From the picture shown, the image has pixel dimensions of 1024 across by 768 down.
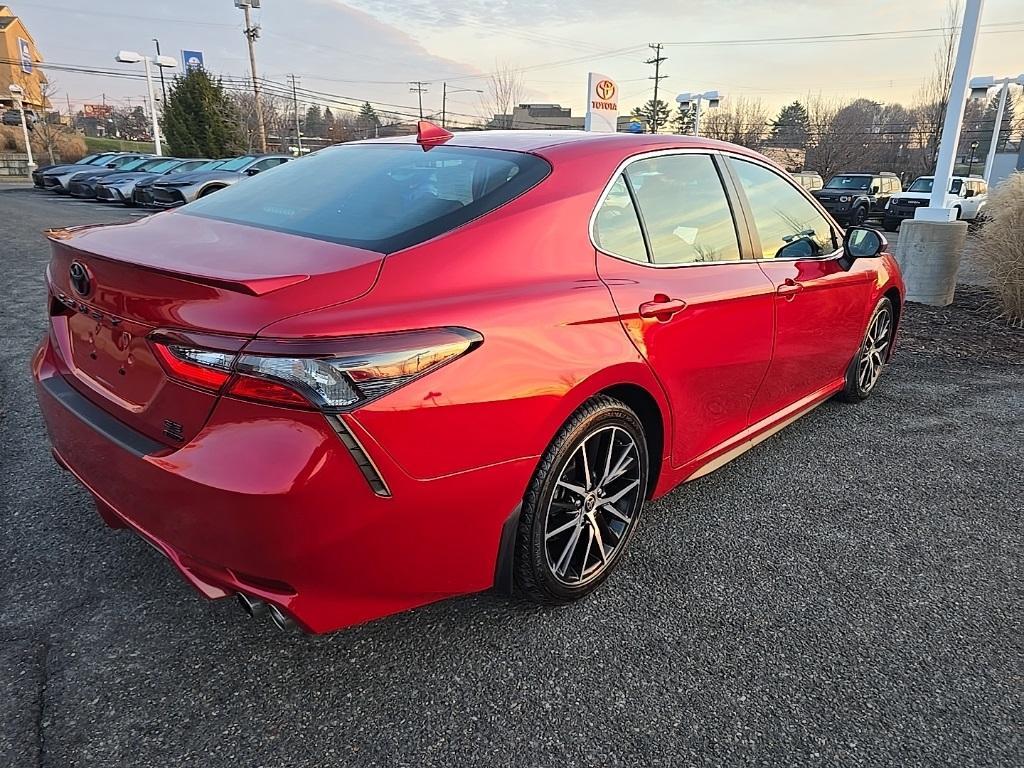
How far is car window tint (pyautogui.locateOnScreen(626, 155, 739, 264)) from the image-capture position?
8.93ft

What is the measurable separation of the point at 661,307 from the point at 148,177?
2293 centimetres

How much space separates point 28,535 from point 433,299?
2.17m

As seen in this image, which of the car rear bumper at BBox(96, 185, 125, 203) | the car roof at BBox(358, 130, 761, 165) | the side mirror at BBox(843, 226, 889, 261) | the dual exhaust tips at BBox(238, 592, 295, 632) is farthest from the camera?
the car rear bumper at BBox(96, 185, 125, 203)

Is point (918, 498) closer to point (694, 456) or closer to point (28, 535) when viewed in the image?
point (694, 456)

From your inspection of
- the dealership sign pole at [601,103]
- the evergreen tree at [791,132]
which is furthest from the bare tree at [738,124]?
the dealership sign pole at [601,103]

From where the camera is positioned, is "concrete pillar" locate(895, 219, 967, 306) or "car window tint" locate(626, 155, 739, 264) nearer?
"car window tint" locate(626, 155, 739, 264)

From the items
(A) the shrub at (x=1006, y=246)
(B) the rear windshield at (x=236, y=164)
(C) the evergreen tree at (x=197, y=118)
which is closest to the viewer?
(A) the shrub at (x=1006, y=246)

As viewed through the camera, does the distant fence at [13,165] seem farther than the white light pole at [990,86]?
Yes

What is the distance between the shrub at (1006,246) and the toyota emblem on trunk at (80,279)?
8.42m

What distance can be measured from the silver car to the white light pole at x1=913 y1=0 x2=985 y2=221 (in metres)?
14.2

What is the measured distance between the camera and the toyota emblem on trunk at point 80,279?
2.11m

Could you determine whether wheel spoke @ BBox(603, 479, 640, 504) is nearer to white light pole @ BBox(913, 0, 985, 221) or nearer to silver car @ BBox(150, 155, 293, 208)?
white light pole @ BBox(913, 0, 985, 221)

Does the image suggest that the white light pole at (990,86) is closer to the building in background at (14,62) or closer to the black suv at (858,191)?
the black suv at (858,191)

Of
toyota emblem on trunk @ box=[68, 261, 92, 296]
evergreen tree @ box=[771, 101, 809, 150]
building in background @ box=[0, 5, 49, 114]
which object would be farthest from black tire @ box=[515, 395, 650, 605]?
building in background @ box=[0, 5, 49, 114]
